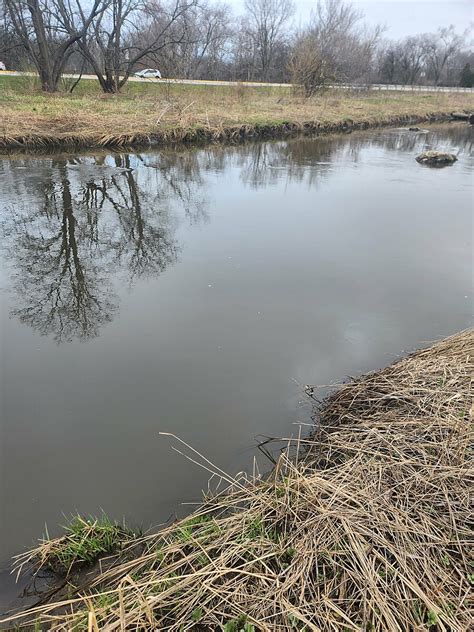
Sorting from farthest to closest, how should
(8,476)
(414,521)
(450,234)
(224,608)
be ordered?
1. (450,234)
2. (8,476)
3. (414,521)
4. (224,608)

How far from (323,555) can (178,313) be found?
8.71ft

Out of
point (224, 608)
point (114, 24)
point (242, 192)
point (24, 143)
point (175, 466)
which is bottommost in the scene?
point (175, 466)

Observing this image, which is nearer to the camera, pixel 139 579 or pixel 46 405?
pixel 139 579

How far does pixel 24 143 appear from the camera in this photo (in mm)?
10000

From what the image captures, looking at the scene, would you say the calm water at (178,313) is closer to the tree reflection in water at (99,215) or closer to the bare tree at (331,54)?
the tree reflection in water at (99,215)

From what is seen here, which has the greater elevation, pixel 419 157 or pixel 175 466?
pixel 419 157

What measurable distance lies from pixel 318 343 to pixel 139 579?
235 centimetres

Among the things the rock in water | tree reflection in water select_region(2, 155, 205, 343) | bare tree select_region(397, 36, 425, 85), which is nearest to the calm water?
tree reflection in water select_region(2, 155, 205, 343)

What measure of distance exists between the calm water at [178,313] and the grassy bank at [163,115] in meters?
2.75

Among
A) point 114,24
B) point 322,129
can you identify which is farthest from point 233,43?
point 322,129

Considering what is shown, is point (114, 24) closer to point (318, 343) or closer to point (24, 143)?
point (24, 143)

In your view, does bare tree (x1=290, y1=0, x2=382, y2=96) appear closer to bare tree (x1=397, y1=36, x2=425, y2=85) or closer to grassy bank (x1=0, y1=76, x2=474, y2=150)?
grassy bank (x1=0, y1=76, x2=474, y2=150)

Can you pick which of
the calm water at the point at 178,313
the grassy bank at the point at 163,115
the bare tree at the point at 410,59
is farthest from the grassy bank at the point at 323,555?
the bare tree at the point at 410,59

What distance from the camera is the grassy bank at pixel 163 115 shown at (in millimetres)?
10617
